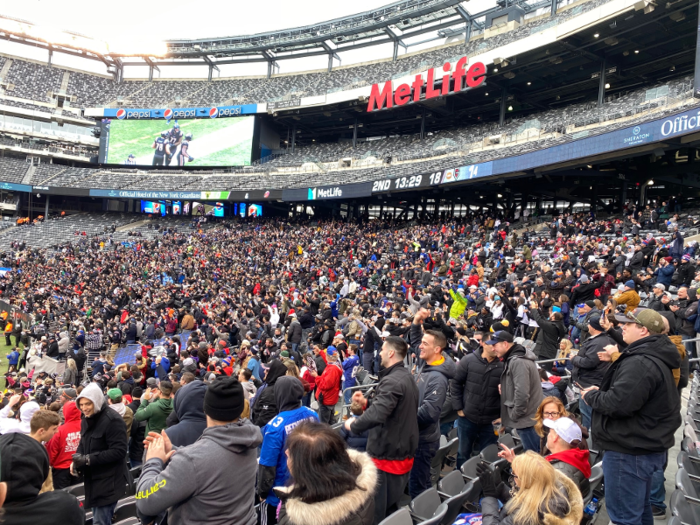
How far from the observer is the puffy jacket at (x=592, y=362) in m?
4.84

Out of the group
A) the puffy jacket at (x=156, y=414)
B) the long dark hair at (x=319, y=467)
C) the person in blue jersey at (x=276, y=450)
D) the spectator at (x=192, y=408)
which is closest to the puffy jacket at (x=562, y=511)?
the long dark hair at (x=319, y=467)

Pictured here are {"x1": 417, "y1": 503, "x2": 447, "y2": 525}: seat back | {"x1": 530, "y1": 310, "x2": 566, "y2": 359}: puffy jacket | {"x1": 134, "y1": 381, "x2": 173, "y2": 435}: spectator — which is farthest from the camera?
{"x1": 530, "y1": 310, "x2": 566, "y2": 359}: puffy jacket

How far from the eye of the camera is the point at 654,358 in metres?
3.23

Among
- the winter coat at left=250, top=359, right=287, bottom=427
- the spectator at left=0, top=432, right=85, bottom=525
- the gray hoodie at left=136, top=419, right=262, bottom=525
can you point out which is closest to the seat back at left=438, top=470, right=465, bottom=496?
the winter coat at left=250, top=359, right=287, bottom=427

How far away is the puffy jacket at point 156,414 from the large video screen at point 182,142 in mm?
37727

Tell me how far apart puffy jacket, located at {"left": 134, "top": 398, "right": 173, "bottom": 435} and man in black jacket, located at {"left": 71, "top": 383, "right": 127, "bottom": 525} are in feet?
4.84

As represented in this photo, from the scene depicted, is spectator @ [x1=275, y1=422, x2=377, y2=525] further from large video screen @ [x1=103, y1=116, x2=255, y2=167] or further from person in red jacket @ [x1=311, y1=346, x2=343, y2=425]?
large video screen @ [x1=103, y1=116, x2=255, y2=167]

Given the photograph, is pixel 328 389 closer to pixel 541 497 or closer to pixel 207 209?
pixel 541 497

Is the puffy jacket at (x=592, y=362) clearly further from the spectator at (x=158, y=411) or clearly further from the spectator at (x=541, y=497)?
the spectator at (x=158, y=411)

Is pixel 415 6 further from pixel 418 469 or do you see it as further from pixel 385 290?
pixel 418 469

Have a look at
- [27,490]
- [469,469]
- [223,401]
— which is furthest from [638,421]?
[27,490]

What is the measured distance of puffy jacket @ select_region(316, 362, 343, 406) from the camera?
22.3 ft

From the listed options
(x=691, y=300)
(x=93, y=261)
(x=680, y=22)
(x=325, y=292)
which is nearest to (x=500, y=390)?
(x=691, y=300)

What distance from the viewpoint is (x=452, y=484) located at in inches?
167
